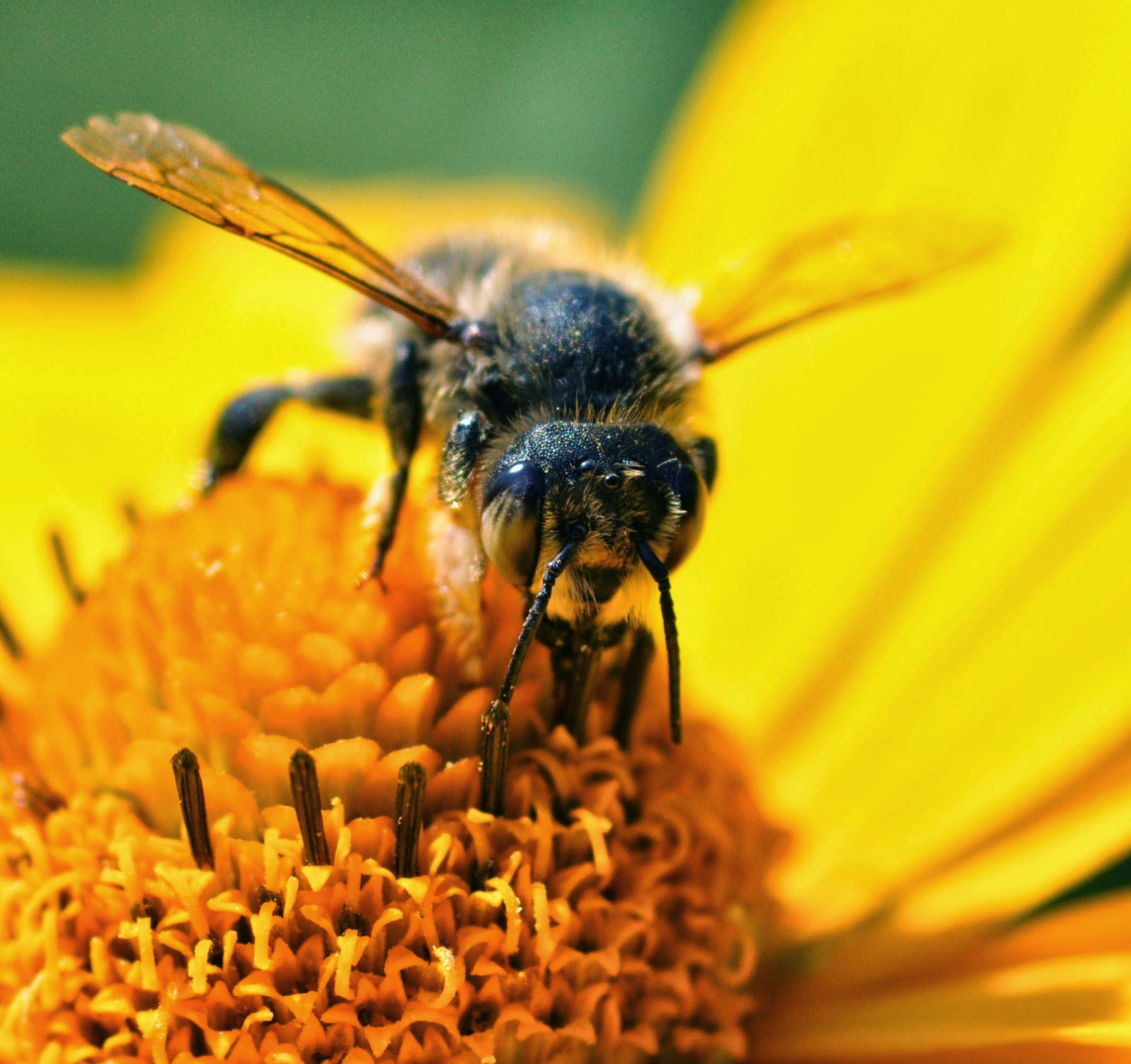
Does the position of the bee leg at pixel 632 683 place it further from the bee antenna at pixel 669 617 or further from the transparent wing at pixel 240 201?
the transparent wing at pixel 240 201

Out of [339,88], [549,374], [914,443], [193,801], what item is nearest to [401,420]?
[549,374]

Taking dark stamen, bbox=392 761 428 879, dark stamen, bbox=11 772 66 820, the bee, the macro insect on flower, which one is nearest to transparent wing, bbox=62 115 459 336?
the bee

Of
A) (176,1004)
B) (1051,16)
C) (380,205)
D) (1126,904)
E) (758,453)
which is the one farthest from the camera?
(380,205)

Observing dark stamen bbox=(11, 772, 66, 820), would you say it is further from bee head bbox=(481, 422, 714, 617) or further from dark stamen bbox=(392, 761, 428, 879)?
bee head bbox=(481, 422, 714, 617)

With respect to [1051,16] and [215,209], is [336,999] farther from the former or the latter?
[1051,16]

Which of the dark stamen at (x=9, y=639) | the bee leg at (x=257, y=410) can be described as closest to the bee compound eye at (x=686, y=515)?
the bee leg at (x=257, y=410)

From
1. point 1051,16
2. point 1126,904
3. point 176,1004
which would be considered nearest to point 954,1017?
point 1126,904

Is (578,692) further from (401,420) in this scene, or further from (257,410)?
(257,410)
